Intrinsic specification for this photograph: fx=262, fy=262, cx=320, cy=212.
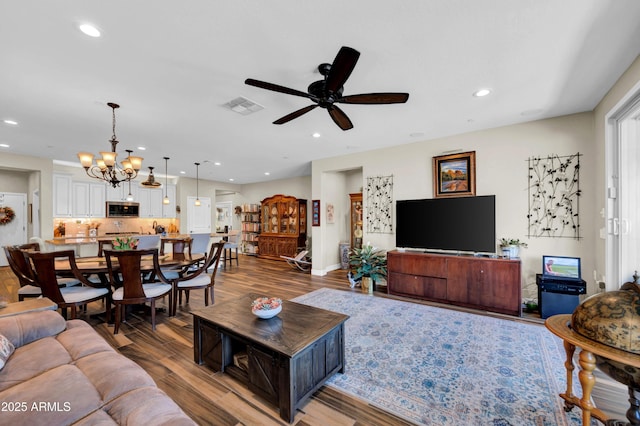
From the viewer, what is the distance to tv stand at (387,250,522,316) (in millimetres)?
3518

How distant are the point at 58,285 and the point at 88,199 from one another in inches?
216

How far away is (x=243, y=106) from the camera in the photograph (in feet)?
10.2

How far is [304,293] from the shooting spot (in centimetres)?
463

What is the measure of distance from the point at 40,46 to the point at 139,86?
0.71m

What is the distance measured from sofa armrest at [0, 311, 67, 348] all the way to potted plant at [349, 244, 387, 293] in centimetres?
387

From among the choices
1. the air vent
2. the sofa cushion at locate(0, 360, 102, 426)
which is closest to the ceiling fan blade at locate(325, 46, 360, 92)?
the air vent

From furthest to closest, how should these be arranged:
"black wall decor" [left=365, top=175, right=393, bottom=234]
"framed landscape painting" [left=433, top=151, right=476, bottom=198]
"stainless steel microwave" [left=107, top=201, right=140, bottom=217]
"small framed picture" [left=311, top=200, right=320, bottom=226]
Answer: "stainless steel microwave" [left=107, top=201, right=140, bottom=217] → "small framed picture" [left=311, top=200, right=320, bottom=226] → "black wall decor" [left=365, top=175, right=393, bottom=234] → "framed landscape painting" [left=433, top=151, right=476, bottom=198]

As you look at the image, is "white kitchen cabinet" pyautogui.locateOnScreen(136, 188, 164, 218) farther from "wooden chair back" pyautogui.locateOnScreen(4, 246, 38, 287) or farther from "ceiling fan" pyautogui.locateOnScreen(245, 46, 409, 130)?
"ceiling fan" pyautogui.locateOnScreen(245, 46, 409, 130)

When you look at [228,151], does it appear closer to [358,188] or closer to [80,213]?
[358,188]

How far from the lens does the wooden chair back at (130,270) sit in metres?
2.87

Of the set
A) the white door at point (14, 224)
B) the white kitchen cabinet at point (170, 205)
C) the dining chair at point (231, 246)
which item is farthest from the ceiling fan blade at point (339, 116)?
the white door at point (14, 224)

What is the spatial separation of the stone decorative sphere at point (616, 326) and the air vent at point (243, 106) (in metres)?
3.26

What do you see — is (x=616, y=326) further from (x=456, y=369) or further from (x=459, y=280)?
(x=459, y=280)

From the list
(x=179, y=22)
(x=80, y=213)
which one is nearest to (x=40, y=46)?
(x=179, y=22)
